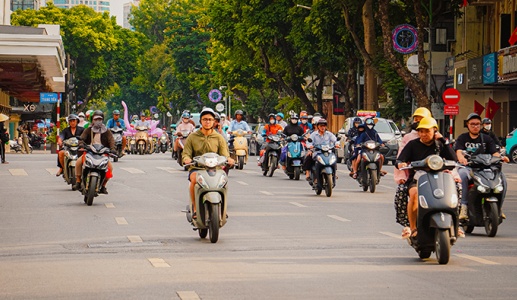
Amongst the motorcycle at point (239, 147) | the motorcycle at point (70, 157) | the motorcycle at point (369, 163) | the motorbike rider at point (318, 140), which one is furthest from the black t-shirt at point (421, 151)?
the motorcycle at point (239, 147)

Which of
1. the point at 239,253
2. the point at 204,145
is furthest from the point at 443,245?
the point at 204,145

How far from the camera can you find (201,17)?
400 ft

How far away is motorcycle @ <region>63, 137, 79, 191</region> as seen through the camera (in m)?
28.0

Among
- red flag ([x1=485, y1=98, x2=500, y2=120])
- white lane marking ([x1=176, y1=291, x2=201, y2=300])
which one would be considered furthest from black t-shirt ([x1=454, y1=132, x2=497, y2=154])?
red flag ([x1=485, y1=98, x2=500, y2=120])

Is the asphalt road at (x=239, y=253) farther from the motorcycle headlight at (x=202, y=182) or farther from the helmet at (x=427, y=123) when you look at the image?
the helmet at (x=427, y=123)

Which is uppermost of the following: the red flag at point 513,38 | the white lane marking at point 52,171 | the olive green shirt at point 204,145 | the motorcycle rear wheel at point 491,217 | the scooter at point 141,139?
the red flag at point 513,38

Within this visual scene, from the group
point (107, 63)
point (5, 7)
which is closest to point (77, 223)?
point (5, 7)

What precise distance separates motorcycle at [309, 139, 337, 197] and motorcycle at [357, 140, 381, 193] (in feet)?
5.34

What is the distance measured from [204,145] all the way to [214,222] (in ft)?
4.74

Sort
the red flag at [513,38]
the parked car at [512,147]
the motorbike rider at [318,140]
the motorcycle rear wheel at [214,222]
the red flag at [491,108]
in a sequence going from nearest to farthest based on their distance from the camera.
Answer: the motorcycle rear wheel at [214,222] → the motorbike rider at [318,140] → the parked car at [512,147] → the red flag at [513,38] → the red flag at [491,108]

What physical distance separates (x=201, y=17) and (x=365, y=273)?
110 metres

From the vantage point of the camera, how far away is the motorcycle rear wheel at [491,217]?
17.5 meters

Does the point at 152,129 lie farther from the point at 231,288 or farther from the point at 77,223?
the point at 231,288

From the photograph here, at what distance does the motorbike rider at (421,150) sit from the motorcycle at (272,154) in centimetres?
2137
